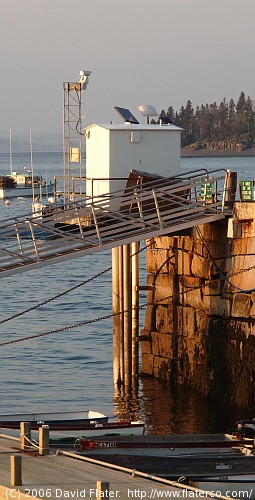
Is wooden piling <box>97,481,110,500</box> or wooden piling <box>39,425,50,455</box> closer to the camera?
wooden piling <box>97,481,110,500</box>

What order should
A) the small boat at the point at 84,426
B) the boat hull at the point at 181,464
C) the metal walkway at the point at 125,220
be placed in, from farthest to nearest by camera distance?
the metal walkway at the point at 125,220
the small boat at the point at 84,426
the boat hull at the point at 181,464

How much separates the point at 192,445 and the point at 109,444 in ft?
5.03

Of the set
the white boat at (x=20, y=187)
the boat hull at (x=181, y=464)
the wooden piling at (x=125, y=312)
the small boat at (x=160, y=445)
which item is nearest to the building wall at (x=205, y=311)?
the wooden piling at (x=125, y=312)

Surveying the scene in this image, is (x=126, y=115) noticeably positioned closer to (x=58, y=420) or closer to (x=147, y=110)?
(x=147, y=110)

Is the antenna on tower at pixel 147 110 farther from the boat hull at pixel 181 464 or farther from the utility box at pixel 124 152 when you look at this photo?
the boat hull at pixel 181 464

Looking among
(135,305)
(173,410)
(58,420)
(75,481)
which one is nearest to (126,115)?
(135,305)

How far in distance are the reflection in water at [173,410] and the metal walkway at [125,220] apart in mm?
4136

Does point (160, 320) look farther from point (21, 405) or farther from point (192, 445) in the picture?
point (192, 445)

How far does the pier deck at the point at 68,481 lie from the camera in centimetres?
1447

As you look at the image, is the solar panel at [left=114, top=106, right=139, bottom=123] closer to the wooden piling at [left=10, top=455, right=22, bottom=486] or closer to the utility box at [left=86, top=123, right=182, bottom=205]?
the utility box at [left=86, top=123, right=182, bottom=205]

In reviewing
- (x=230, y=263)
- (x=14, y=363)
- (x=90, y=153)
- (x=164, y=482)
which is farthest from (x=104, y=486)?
(x=14, y=363)

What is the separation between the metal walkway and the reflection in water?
13.6 feet

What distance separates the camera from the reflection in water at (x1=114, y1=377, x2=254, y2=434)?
82.9 feet

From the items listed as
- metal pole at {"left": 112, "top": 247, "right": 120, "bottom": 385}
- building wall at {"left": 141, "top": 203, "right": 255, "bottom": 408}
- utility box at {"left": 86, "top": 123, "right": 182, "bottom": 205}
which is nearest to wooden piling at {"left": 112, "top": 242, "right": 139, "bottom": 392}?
metal pole at {"left": 112, "top": 247, "right": 120, "bottom": 385}
